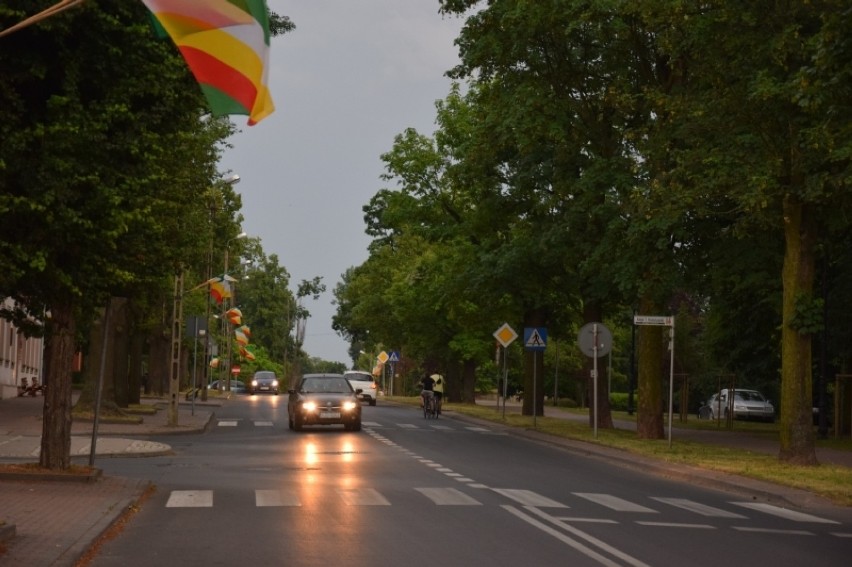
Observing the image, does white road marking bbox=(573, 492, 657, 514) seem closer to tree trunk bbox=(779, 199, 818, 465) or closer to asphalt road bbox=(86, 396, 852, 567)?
asphalt road bbox=(86, 396, 852, 567)

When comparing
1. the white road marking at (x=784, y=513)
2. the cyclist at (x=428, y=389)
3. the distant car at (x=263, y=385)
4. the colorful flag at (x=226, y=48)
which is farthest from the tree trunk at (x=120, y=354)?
the distant car at (x=263, y=385)

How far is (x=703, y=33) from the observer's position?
27672 millimetres

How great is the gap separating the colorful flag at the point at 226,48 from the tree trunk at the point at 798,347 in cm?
1699

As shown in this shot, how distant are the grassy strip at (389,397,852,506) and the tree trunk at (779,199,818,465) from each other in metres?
0.53

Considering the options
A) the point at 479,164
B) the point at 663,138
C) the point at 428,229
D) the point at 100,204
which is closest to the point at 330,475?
the point at 100,204

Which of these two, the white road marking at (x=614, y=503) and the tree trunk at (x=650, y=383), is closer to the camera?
the white road marking at (x=614, y=503)

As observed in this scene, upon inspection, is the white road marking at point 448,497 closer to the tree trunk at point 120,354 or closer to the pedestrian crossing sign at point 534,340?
the tree trunk at point 120,354

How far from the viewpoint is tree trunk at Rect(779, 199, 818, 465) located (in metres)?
26.8

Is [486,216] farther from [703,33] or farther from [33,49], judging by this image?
[33,49]

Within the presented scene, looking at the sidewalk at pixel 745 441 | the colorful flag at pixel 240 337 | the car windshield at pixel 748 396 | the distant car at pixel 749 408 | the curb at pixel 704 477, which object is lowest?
the curb at pixel 704 477

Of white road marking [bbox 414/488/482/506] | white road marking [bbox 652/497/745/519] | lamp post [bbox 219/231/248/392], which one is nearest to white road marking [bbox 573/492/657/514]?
white road marking [bbox 652/497/745/519]

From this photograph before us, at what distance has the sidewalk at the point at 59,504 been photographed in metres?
12.3

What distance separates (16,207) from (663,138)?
19.0 meters

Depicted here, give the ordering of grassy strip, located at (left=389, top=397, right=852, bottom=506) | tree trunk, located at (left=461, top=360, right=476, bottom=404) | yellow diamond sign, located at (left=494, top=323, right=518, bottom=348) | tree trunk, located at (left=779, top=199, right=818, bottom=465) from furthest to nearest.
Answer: tree trunk, located at (left=461, top=360, right=476, bottom=404) < yellow diamond sign, located at (left=494, top=323, right=518, bottom=348) < tree trunk, located at (left=779, top=199, right=818, bottom=465) < grassy strip, located at (left=389, top=397, right=852, bottom=506)
